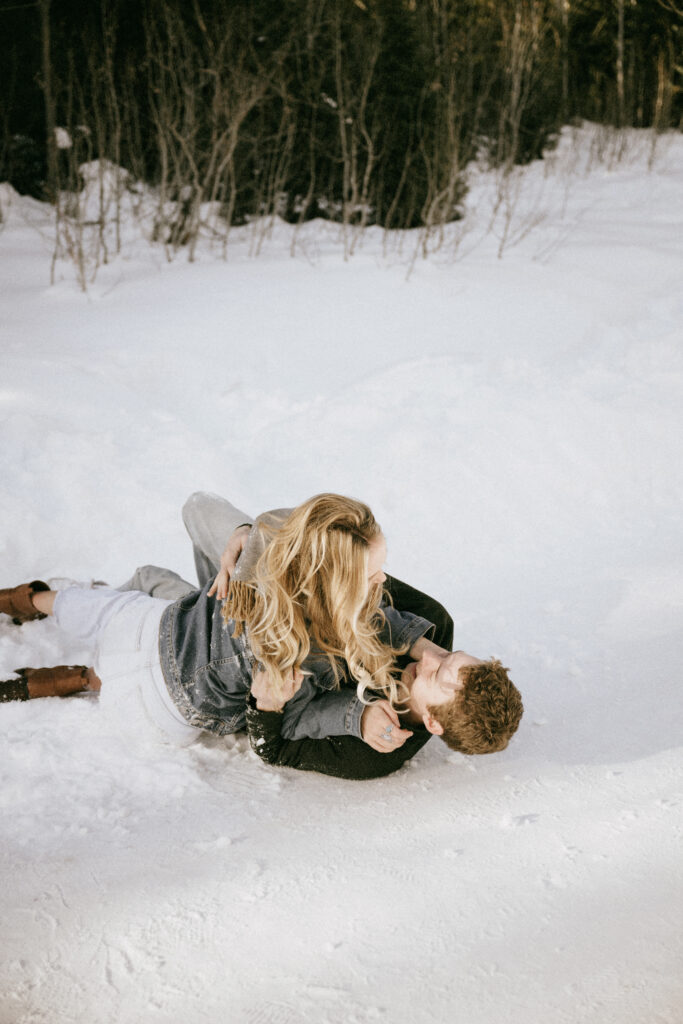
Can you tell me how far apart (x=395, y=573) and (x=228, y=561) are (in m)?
1.54

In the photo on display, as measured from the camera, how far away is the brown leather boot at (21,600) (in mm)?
2807

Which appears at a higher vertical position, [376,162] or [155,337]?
[376,162]

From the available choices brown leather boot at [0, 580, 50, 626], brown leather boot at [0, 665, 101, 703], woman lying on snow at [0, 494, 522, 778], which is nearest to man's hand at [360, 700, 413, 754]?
woman lying on snow at [0, 494, 522, 778]

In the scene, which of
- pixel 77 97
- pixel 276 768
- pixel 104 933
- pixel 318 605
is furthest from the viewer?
pixel 77 97

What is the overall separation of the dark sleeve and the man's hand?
87 millimetres

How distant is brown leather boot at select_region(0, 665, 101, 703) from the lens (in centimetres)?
254

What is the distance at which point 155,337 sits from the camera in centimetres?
512

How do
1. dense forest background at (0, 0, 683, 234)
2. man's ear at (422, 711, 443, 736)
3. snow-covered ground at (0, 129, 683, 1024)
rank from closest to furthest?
1. snow-covered ground at (0, 129, 683, 1024)
2. man's ear at (422, 711, 443, 736)
3. dense forest background at (0, 0, 683, 234)

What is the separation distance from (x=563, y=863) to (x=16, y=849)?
4.52 feet

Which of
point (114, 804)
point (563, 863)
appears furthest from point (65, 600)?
point (563, 863)

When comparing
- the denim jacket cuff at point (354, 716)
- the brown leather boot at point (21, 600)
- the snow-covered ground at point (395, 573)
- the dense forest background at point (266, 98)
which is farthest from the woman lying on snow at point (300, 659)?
the dense forest background at point (266, 98)

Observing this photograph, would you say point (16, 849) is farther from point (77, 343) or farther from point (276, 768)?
point (77, 343)

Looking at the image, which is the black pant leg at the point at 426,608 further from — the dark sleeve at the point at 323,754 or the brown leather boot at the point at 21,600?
the brown leather boot at the point at 21,600

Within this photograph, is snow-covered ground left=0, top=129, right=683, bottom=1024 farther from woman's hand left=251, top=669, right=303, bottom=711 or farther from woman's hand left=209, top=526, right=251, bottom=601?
woman's hand left=209, top=526, right=251, bottom=601
